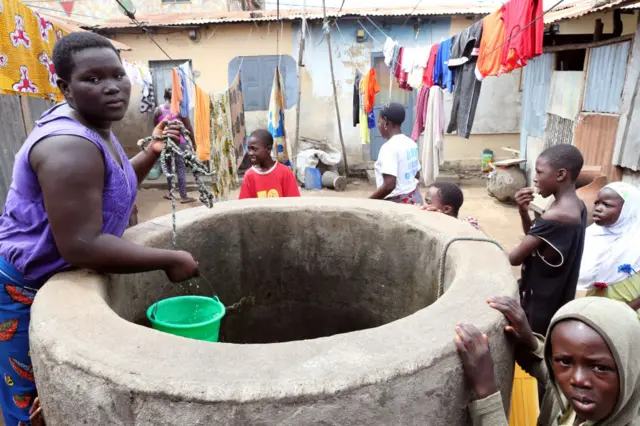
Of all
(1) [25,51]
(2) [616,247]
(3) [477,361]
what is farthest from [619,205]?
(1) [25,51]

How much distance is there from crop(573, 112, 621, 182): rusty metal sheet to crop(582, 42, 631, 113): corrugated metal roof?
0.11 metres

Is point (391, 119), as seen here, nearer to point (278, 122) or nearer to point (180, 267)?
point (180, 267)

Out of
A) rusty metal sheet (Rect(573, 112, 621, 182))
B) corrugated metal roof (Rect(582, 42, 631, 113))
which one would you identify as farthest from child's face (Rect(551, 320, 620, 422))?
corrugated metal roof (Rect(582, 42, 631, 113))

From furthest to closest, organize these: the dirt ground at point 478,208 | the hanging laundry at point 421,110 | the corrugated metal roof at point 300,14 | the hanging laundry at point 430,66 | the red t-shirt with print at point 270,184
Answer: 1. the corrugated metal roof at point 300,14
2. the hanging laundry at point 421,110
3. the dirt ground at point 478,208
4. the hanging laundry at point 430,66
5. the red t-shirt with print at point 270,184

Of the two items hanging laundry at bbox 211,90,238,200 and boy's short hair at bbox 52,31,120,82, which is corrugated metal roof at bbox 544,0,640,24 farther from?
hanging laundry at bbox 211,90,238,200

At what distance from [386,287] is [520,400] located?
2.54 feet

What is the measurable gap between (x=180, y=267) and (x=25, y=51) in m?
3.19

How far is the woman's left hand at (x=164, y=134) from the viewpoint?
6.29 ft

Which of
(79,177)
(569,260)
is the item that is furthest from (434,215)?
(79,177)

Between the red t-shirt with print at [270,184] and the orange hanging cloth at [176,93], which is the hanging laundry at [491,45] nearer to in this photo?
the red t-shirt with print at [270,184]

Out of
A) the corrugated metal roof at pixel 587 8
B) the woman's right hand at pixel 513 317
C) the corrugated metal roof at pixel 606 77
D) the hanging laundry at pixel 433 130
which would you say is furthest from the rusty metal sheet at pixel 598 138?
the woman's right hand at pixel 513 317

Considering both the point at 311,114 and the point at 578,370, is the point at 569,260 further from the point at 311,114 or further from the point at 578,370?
the point at 311,114

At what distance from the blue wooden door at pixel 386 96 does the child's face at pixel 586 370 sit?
900 cm

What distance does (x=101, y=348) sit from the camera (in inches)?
44.6
